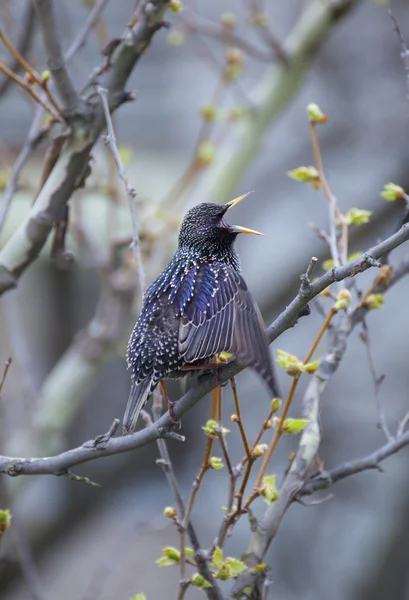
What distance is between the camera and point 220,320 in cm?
210

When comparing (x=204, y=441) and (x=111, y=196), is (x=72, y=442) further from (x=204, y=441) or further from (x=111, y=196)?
(x=111, y=196)

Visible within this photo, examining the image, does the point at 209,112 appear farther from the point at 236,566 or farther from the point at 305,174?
the point at 236,566

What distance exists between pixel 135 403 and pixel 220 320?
30 cm

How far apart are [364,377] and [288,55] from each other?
228 centimetres

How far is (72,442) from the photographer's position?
5.25 m

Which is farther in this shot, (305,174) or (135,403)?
(305,174)

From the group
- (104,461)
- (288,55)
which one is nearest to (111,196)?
(288,55)

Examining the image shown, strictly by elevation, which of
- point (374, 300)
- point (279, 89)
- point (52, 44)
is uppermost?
point (279, 89)

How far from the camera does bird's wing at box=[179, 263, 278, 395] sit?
1.92m

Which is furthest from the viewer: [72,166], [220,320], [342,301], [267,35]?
[267,35]

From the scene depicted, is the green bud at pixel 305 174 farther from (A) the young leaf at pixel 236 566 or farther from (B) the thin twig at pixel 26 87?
(A) the young leaf at pixel 236 566

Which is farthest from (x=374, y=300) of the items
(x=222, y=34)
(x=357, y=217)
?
(x=222, y=34)

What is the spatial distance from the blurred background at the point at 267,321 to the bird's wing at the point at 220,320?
2.14m

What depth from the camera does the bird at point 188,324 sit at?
79.3 inches
